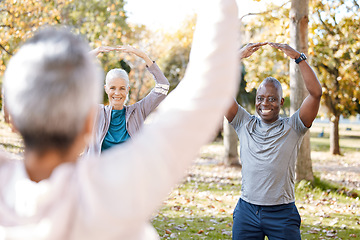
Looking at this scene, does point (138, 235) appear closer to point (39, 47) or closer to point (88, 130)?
point (88, 130)

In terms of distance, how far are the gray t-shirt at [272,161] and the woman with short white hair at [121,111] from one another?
0.98 meters

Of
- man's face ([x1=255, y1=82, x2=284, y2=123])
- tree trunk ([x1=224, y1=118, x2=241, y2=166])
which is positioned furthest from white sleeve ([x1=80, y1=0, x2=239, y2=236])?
tree trunk ([x1=224, y1=118, x2=241, y2=166])

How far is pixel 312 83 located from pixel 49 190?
3029mm

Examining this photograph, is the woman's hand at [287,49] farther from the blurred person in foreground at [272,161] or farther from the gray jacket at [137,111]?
the gray jacket at [137,111]

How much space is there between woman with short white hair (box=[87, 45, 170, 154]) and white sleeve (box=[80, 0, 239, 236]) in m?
2.80

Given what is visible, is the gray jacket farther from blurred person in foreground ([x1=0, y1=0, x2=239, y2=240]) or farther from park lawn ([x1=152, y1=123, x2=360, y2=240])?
park lawn ([x1=152, y1=123, x2=360, y2=240])

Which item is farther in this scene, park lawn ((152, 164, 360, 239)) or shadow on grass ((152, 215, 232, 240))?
park lawn ((152, 164, 360, 239))

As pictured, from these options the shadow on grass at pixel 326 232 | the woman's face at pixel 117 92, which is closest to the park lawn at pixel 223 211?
the shadow on grass at pixel 326 232

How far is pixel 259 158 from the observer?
386 cm

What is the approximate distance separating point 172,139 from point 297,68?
30.3ft

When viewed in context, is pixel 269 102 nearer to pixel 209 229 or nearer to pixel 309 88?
pixel 309 88

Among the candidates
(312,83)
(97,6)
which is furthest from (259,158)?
(97,6)

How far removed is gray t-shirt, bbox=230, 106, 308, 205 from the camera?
12.3ft

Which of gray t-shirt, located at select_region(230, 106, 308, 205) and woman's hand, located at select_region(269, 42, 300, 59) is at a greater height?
woman's hand, located at select_region(269, 42, 300, 59)
